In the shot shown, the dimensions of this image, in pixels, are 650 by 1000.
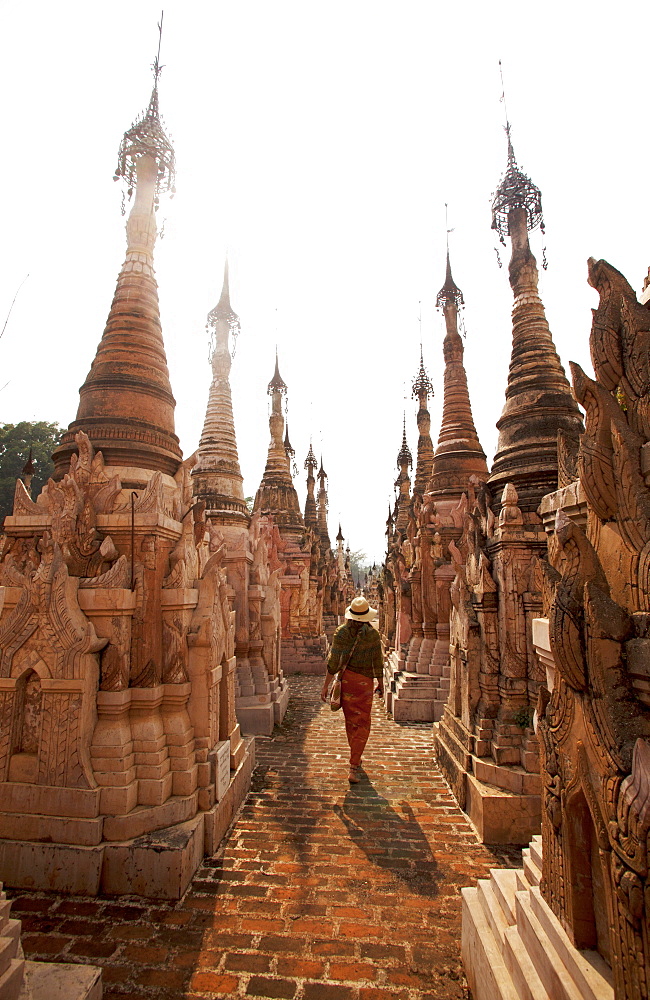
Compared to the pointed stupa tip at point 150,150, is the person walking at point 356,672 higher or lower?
lower

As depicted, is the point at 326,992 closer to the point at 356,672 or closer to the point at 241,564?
the point at 356,672

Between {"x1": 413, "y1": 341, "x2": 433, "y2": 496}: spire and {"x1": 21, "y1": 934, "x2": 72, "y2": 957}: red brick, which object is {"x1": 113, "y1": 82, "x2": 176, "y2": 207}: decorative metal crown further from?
{"x1": 413, "y1": 341, "x2": 433, "y2": 496}: spire

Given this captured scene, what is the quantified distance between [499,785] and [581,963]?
327 cm

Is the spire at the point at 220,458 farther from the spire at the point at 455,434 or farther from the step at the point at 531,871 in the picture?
the step at the point at 531,871

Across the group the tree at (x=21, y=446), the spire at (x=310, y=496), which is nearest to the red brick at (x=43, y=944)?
the spire at (x=310, y=496)

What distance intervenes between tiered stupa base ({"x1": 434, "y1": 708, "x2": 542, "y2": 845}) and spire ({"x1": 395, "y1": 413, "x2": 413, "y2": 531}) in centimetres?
1691

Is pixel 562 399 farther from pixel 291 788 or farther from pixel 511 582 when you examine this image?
pixel 291 788

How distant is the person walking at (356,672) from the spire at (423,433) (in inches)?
333

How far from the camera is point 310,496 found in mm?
30797

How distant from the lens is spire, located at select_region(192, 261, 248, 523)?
37.4 feet

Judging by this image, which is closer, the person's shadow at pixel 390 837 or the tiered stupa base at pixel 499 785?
the person's shadow at pixel 390 837

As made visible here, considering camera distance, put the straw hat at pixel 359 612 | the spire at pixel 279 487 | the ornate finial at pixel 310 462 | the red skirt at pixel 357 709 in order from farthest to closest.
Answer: the ornate finial at pixel 310 462 < the spire at pixel 279 487 < the straw hat at pixel 359 612 < the red skirt at pixel 357 709

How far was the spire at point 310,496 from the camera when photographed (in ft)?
95.9

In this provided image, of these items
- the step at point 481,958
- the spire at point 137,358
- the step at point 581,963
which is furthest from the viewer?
the spire at point 137,358
